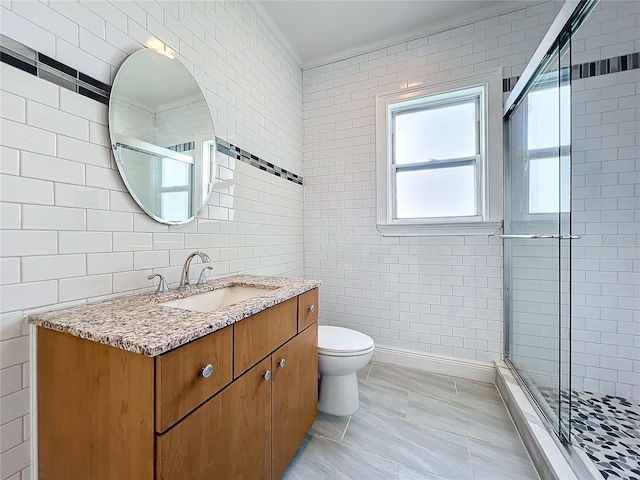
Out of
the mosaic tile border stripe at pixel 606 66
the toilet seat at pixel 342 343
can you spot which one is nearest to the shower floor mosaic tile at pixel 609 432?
the toilet seat at pixel 342 343

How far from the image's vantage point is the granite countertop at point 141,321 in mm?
648

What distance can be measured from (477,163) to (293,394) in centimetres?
215

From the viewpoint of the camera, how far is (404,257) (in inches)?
91.6

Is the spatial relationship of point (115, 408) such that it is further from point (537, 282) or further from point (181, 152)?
point (537, 282)

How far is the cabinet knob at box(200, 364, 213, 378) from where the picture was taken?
0.75 meters

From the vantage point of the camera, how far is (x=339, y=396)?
5.55ft

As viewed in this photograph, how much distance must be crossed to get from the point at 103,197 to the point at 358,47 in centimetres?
239

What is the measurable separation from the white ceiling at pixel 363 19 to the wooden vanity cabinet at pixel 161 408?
2.22 metres

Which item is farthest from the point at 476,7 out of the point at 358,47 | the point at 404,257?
the point at 404,257

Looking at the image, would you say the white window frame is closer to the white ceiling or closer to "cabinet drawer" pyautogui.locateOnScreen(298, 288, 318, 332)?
the white ceiling

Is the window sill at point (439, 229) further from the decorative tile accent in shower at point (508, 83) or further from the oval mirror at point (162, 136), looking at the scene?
the oval mirror at point (162, 136)

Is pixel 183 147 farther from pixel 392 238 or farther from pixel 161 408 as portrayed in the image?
pixel 392 238

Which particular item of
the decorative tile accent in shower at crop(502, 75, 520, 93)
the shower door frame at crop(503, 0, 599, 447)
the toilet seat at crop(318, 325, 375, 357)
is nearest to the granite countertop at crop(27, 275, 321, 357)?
the toilet seat at crop(318, 325, 375, 357)

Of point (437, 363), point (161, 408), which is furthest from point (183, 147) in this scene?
point (437, 363)
